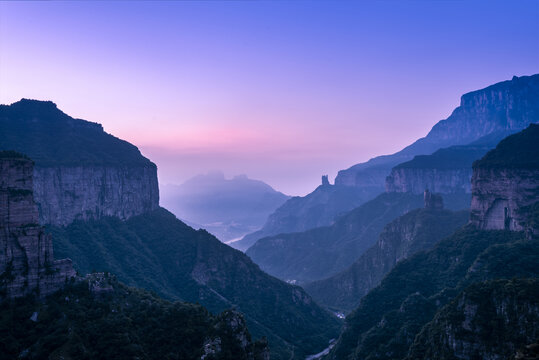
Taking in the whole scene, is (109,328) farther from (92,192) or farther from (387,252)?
(387,252)

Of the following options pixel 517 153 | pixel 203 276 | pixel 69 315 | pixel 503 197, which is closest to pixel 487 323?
pixel 69 315

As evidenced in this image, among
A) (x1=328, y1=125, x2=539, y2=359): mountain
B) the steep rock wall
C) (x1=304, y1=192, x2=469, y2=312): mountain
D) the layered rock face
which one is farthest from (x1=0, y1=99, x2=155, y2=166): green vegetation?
the steep rock wall

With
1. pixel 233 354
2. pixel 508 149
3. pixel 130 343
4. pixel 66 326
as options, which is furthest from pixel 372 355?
pixel 508 149

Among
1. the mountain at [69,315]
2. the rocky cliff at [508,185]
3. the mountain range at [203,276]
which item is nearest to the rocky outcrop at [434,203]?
the mountain range at [203,276]

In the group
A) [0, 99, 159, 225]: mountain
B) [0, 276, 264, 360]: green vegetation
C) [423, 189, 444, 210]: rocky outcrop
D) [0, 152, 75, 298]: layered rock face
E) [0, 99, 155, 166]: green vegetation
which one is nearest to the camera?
[0, 276, 264, 360]: green vegetation

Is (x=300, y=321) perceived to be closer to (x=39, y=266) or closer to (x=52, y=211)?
(x=52, y=211)

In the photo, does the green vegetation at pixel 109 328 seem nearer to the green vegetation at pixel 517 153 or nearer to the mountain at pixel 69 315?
the mountain at pixel 69 315

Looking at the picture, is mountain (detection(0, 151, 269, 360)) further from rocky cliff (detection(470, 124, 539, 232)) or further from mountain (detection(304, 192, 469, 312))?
mountain (detection(304, 192, 469, 312))
